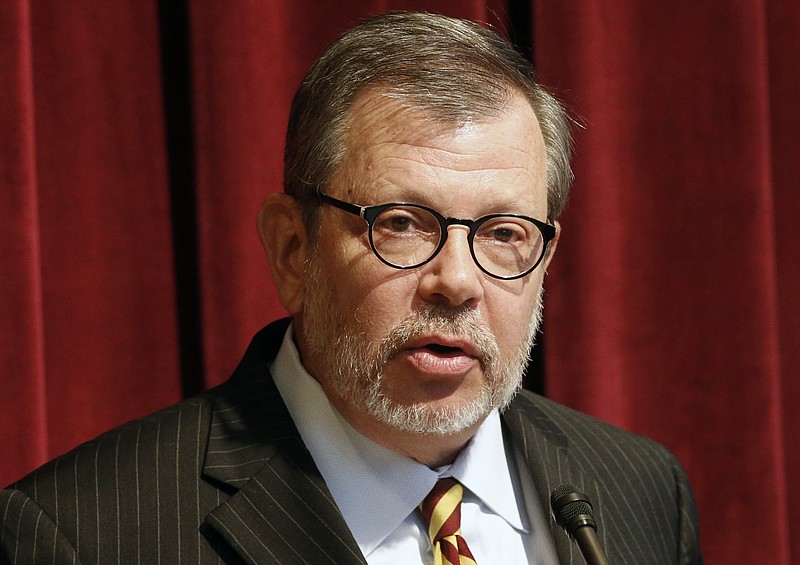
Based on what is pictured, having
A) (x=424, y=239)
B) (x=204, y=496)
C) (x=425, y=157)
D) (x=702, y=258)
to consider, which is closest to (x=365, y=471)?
(x=204, y=496)

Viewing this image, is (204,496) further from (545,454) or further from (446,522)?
(545,454)

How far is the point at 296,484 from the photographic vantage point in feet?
4.77

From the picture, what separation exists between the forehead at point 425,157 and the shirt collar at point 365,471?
1.06ft

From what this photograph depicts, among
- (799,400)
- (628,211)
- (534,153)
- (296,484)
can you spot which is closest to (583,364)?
(628,211)

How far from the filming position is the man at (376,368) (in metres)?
1.41

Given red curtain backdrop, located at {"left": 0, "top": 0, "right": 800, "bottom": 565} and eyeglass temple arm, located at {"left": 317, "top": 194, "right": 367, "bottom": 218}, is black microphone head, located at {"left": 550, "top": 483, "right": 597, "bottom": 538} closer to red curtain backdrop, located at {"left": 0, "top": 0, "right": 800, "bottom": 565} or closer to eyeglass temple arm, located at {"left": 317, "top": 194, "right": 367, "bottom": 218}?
eyeglass temple arm, located at {"left": 317, "top": 194, "right": 367, "bottom": 218}

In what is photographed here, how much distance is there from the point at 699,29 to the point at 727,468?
35.8 inches

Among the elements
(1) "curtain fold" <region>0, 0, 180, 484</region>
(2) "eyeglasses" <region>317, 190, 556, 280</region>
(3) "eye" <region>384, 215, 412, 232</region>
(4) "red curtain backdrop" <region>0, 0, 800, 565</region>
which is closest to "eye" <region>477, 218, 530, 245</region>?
(2) "eyeglasses" <region>317, 190, 556, 280</region>

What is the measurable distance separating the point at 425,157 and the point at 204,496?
56cm

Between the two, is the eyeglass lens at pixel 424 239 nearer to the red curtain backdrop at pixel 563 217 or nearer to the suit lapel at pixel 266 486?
the suit lapel at pixel 266 486

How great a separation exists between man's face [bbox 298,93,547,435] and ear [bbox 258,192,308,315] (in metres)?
0.07

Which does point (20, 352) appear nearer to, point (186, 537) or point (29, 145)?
point (29, 145)

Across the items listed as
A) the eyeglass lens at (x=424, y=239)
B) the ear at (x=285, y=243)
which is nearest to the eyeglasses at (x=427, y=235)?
the eyeglass lens at (x=424, y=239)

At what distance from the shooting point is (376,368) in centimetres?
147
